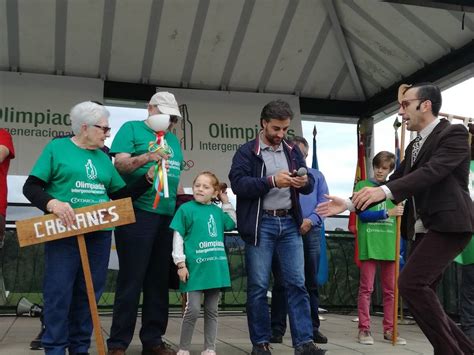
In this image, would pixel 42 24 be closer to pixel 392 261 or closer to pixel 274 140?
pixel 274 140

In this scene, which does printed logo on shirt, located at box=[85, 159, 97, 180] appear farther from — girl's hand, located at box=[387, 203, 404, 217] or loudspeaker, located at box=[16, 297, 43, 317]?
loudspeaker, located at box=[16, 297, 43, 317]

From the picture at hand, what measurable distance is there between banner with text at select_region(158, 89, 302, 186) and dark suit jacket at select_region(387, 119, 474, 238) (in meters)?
4.29

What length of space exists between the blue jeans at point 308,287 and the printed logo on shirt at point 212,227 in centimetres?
106

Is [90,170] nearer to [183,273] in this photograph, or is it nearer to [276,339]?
[183,273]

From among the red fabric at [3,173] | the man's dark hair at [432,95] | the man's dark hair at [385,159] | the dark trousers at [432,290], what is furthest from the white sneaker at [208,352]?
the man's dark hair at [385,159]

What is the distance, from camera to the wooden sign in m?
2.92

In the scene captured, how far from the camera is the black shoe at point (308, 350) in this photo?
3553 millimetres

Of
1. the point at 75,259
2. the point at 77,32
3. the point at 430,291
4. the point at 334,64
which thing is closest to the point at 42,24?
the point at 77,32

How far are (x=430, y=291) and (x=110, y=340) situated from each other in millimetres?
1972

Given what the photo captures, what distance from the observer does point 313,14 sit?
271 inches

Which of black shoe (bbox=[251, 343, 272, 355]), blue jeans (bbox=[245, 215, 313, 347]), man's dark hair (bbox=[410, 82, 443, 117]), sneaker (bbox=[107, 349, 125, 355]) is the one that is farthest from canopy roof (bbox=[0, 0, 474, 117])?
sneaker (bbox=[107, 349, 125, 355])

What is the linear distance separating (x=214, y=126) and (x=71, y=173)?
4439 millimetres

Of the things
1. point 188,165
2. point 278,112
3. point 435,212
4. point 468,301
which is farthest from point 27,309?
point 435,212

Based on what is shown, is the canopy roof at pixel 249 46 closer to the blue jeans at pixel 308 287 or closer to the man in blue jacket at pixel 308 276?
the man in blue jacket at pixel 308 276
